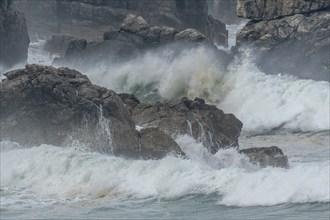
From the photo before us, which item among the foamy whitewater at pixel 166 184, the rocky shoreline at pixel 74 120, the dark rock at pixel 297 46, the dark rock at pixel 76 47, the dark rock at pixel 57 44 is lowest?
the foamy whitewater at pixel 166 184

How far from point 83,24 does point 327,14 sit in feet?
71.8

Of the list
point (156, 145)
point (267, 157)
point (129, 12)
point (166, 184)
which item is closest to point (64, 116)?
point (156, 145)

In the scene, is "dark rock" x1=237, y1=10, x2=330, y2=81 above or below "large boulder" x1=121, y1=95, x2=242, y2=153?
above

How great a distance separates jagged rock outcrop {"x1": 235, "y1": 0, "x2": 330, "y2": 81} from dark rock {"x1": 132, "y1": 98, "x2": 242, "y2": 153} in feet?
44.7

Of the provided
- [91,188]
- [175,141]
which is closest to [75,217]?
[91,188]

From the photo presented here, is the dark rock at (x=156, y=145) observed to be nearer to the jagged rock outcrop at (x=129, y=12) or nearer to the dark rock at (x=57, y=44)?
the dark rock at (x=57, y=44)

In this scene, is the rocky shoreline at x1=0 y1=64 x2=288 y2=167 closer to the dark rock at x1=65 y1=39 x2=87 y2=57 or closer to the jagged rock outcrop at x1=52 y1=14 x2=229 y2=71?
the jagged rock outcrop at x1=52 y1=14 x2=229 y2=71

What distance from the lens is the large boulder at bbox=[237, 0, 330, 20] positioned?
39.1 meters

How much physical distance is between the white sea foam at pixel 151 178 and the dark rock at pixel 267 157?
285mm

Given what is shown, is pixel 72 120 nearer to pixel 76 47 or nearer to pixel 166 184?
pixel 166 184

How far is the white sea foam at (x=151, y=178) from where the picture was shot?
17734mm

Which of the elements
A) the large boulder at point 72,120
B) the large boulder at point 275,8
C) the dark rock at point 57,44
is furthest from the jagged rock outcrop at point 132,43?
the large boulder at point 72,120

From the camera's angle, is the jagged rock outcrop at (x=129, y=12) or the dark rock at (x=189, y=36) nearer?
the dark rock at (x=189, y=36)

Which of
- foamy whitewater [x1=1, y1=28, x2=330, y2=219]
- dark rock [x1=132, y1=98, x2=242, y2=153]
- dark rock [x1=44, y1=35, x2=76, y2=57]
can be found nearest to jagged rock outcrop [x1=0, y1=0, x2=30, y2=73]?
dark rock [x1=44, y1=35, x2=76, y2=57]
